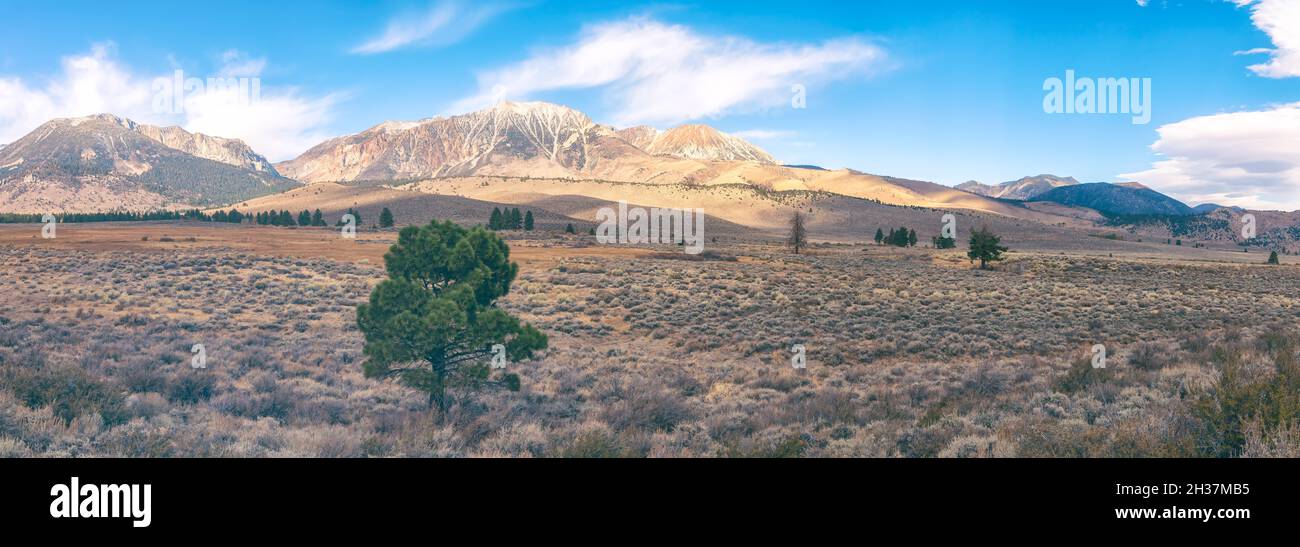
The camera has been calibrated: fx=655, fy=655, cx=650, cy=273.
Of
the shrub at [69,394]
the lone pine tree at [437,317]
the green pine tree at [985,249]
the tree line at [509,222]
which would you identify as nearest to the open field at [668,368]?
the shrub at [69,394]

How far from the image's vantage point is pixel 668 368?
60.9ft

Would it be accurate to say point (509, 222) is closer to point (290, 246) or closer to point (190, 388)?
point (290, 246)

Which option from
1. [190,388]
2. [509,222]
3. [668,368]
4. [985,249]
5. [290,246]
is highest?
[509,222]

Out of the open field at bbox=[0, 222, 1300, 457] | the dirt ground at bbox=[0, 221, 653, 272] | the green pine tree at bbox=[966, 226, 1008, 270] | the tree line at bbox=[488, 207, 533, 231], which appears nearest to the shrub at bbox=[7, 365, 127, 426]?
the open field at bbox=[0, 222, 1300, 457]

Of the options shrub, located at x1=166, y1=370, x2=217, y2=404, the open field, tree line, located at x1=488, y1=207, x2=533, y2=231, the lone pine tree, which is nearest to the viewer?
the open field

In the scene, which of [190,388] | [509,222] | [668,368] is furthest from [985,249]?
[509,222]

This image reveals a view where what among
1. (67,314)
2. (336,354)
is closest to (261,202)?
(67,314)

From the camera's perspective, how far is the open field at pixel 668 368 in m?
8.69

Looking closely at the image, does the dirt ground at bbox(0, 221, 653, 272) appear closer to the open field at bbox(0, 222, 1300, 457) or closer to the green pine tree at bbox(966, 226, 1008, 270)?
the open field at bbox(0, 222, 1300, 457)

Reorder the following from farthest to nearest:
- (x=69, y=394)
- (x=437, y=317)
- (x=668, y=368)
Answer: (x=668, y=368), (x=437, y=317), (x=69, y=394)

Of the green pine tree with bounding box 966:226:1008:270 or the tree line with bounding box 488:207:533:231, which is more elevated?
the tree line with bounding box 488:207:533:231

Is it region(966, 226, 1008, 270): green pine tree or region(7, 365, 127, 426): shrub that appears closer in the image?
region(7, 365, 127, 426): shrub

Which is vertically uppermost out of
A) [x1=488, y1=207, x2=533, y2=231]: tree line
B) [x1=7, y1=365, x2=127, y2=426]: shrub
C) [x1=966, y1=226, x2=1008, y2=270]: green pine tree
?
[x1=488, y1=207, x2=533, y2=231]: tree line

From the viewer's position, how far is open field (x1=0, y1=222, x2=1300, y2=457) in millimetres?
8688
